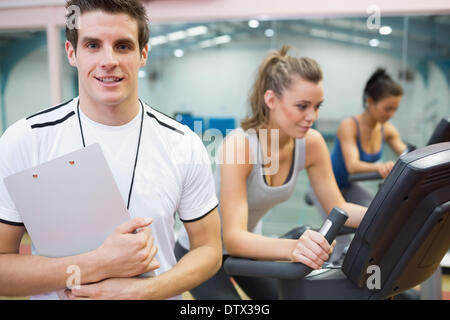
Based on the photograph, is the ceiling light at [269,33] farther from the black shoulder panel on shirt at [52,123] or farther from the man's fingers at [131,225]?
the man's fingers at [131,225]

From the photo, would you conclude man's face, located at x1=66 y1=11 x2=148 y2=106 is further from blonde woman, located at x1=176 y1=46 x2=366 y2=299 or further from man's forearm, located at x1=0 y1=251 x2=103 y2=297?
blonde woman, located at x1=176 y1=46 x2=366 y2=299

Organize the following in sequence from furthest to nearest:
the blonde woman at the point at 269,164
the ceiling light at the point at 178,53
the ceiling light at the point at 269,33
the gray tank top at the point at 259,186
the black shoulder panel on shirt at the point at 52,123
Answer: the ceiling light at the point at 269,33
the ceiling light at the point at 178,53
the gray tank top at the point at 259,186
the blonde woman at the point at 269,164
the black shoulder panel on shirt at the point at 52,123

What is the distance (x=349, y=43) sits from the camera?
7.60 feet

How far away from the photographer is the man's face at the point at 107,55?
74 centimetres

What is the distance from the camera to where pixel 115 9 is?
2.47 feet

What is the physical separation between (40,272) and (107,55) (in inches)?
17.7

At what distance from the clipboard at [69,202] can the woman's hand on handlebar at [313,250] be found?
0.43 meters

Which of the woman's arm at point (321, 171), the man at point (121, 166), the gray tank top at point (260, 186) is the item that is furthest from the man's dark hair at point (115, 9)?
the woman's arm at point (321, 171)

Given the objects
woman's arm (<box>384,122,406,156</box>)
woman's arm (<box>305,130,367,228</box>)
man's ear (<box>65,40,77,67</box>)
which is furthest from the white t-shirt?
woman's arm (<box>384,122,406,156</box>)

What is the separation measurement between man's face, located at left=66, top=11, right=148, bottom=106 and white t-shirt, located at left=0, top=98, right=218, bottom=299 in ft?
0.34

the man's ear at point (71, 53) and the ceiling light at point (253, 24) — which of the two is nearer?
the man's ear at point (71, 53)

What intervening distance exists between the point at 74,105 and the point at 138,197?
0.88 ft
